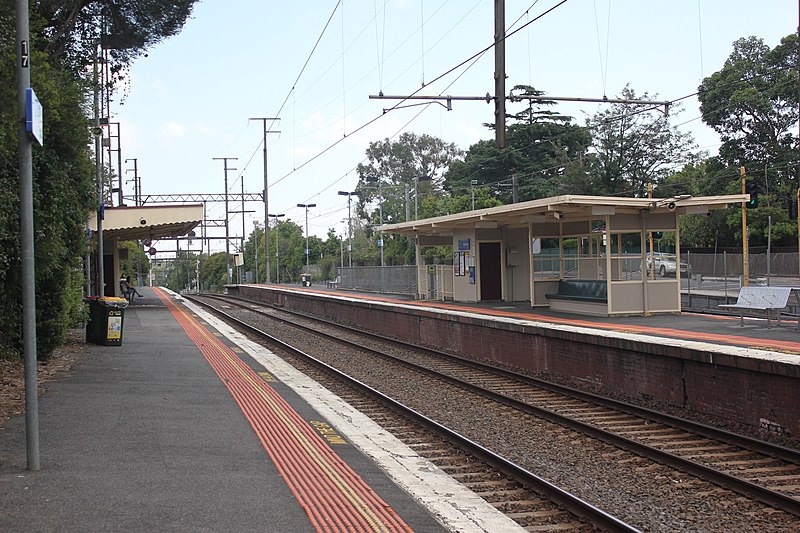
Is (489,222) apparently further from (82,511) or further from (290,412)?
(82,511)

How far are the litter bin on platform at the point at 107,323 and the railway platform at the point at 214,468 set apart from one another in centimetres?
531

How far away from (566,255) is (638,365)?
1147 cm

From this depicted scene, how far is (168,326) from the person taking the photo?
25234mm

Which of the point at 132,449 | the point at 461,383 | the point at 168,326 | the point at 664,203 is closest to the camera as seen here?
the point at 132,449

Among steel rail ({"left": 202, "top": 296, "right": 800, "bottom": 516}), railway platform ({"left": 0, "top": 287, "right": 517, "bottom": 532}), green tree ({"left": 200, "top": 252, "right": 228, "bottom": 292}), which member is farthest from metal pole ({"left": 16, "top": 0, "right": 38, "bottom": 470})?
green tree ({"left": 200, "top": 252, "right": 228, "bottom": 292})

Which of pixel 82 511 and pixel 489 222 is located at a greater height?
pixel 489 222

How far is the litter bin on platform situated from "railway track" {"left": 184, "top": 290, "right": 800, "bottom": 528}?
7.61 metres

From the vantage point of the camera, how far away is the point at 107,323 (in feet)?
59.0

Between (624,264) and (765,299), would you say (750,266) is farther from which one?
(765,299)

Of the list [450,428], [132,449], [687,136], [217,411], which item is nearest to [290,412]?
[217,411]

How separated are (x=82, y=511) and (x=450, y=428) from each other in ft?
19.0

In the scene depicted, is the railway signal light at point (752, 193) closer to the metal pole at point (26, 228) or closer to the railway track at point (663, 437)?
the railway track at point (663, 437)

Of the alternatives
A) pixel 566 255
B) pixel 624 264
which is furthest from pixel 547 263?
pixel 624 264

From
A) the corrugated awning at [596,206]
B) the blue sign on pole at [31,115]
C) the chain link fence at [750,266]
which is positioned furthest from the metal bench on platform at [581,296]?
the blue sign on pole at [31,115]
